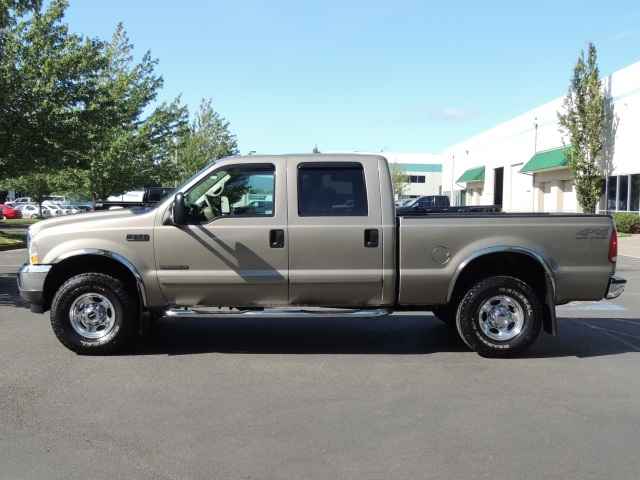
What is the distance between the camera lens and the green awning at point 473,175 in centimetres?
4807

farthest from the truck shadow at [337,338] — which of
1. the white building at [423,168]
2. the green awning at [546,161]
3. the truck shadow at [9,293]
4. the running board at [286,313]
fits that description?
the white building at [423,168]

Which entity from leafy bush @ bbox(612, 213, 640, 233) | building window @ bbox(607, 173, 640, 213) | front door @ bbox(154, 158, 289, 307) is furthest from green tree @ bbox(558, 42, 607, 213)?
front door @ bbox(154, 158, 289, 307)

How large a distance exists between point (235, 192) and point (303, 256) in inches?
40.7

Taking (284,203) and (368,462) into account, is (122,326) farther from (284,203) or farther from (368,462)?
(368,462)

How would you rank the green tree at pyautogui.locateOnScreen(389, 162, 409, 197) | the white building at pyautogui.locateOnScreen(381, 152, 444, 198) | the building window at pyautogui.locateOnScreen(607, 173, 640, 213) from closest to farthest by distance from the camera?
the building window at pyautogui.locateOnScreen(607, 173, 640, 213) < the green tree at pyautogui.locateOnScreen(389, 162, 409, 197) < the white building at pyautogui.locateOnScreen(381, 152, 444, 198)

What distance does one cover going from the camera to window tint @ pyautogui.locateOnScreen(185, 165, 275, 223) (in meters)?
6.44

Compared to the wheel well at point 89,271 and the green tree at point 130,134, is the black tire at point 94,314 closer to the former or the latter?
the wheel well at point 89,271

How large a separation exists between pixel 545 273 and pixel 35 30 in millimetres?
18981

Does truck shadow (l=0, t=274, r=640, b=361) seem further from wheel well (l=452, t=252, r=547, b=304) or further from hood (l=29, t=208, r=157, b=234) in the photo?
hood (l=29, t=208, r=157, b=234)

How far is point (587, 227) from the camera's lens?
6383mm

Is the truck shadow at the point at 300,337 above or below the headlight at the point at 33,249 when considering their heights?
below

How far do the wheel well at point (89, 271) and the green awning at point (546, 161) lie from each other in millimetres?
28371

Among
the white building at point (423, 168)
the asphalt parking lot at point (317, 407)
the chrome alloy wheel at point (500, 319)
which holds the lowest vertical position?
the asphalt parking lot at point (317, 407)

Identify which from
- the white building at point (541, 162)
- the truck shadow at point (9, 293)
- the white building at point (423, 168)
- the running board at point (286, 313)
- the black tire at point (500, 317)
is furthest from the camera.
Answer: the white building at point (423, 168)
